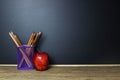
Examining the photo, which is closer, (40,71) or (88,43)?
(40,71)

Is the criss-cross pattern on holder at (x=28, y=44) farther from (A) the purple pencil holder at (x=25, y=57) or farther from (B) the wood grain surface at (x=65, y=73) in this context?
(B) the wood grain surface at (x=65, y=73)

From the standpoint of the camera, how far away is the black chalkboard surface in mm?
2318

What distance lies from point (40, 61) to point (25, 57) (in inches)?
7.7

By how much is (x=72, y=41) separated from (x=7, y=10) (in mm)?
841

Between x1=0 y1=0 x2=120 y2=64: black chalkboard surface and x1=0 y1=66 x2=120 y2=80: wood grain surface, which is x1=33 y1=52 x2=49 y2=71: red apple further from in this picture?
x1=0 y1=0 x2=120 y2=64: black chalkboard surface

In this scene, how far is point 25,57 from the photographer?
2.24 m

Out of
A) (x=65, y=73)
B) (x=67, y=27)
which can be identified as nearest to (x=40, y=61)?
(x=65, y=73)

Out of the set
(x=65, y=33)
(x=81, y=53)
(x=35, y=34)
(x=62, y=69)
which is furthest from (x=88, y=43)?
(x=35, y=34)

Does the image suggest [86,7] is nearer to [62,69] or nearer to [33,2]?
[33,2]

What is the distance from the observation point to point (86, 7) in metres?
2.31

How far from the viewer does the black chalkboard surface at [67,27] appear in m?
2.32

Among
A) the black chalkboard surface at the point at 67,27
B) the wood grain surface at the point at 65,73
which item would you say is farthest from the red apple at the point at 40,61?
the black chalkboard surface at the point at 67,27

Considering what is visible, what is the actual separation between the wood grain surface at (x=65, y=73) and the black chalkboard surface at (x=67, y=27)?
0.51 ft

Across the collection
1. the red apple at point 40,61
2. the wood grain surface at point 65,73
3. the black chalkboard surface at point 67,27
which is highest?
the black chalkboard surface at point 67,27
